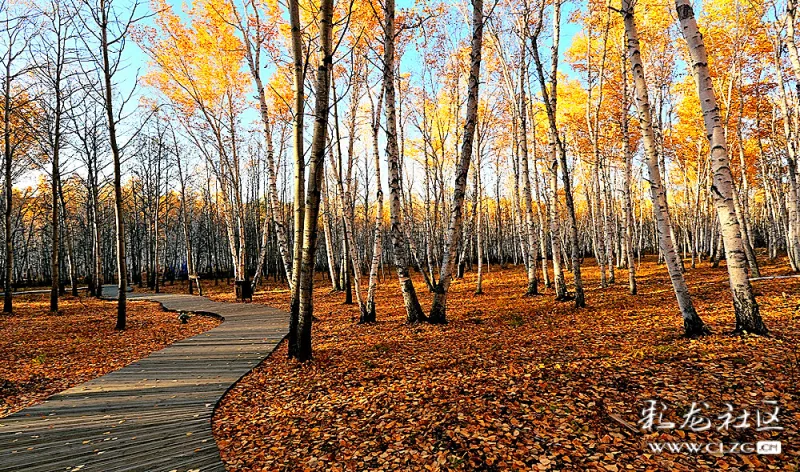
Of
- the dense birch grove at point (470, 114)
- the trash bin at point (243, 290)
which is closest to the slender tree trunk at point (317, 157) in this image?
the dense birch grove at point (470, 114)

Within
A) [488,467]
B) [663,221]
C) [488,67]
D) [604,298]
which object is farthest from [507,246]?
[488,467]

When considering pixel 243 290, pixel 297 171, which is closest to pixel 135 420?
pixel 297 171

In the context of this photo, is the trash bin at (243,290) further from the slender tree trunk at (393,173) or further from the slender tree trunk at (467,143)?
the slender tree trunk at (467,143)

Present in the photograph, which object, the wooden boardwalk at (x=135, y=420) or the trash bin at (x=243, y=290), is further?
the trash bin at (x=243, y=290)

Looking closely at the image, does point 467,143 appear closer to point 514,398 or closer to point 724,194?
point 724,194

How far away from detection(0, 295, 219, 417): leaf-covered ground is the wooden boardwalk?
0.68 meters

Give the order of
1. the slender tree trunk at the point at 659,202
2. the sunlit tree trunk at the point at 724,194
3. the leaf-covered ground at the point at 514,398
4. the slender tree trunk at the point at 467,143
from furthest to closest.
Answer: the slender tree trunk at the point at 467,143 → the slender tree trunk at the point at 659,202 → the sunlit tree trunk at the point at 724,194 → the leaf-covered ground at the point at 514,398

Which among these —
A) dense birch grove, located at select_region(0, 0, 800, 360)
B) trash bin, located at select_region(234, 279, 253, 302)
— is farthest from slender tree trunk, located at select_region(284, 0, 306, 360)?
trash bin, located at select_region(234, 279, 253, 302)

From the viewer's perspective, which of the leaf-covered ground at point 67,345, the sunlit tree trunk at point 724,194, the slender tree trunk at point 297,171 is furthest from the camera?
the slender tree trunk at point 297,171

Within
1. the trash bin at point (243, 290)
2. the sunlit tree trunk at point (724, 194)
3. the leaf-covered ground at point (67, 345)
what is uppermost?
the sunlit tree trunk at point (724, 194)

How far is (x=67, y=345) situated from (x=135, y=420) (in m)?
6.45

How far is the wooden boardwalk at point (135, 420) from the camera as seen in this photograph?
10.9 feet

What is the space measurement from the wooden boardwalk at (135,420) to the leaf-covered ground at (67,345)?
0.68 metres

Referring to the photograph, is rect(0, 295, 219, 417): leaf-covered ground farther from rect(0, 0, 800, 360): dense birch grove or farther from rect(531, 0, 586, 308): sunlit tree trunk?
rect(531, 0, 586, 308): sunlit tree trunk
